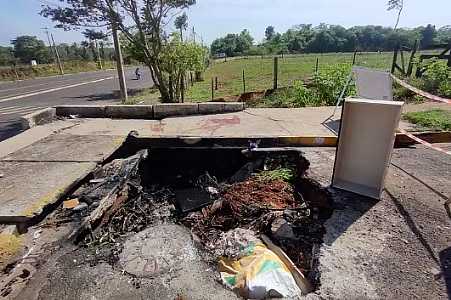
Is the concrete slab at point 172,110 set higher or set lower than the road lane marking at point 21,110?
higher

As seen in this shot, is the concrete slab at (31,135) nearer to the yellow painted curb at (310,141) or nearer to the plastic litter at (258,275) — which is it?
the plastic litter at (258,275)

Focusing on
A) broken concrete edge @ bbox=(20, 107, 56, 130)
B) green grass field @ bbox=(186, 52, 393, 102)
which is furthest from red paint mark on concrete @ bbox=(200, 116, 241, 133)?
green grass field @ bbox=(186, 52, 393, 102)

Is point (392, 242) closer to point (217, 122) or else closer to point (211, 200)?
point (211, 200)

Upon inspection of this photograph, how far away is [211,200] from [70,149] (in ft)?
8.29

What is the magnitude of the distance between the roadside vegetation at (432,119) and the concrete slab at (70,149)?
5.39 metres

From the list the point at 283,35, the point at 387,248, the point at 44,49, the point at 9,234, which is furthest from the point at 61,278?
the point at 283,35

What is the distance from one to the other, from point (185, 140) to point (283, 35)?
291 feet

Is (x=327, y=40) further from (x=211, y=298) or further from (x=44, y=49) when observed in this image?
(x=211, y=298)

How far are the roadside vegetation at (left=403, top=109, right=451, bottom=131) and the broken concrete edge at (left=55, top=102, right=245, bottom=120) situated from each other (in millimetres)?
3571

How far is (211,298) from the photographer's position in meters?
2.25

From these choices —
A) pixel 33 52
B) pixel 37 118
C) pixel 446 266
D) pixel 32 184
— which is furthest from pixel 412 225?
pixel 33 52

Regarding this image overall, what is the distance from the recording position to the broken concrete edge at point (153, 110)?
7.18 m

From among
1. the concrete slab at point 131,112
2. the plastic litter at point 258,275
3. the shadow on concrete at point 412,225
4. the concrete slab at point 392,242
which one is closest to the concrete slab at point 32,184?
the plastic litter at point 258,275

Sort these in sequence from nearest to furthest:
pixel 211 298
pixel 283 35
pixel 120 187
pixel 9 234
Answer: pixel 211 298 < pixel 9 234 < pixel 120 187 < pixel 283 35
